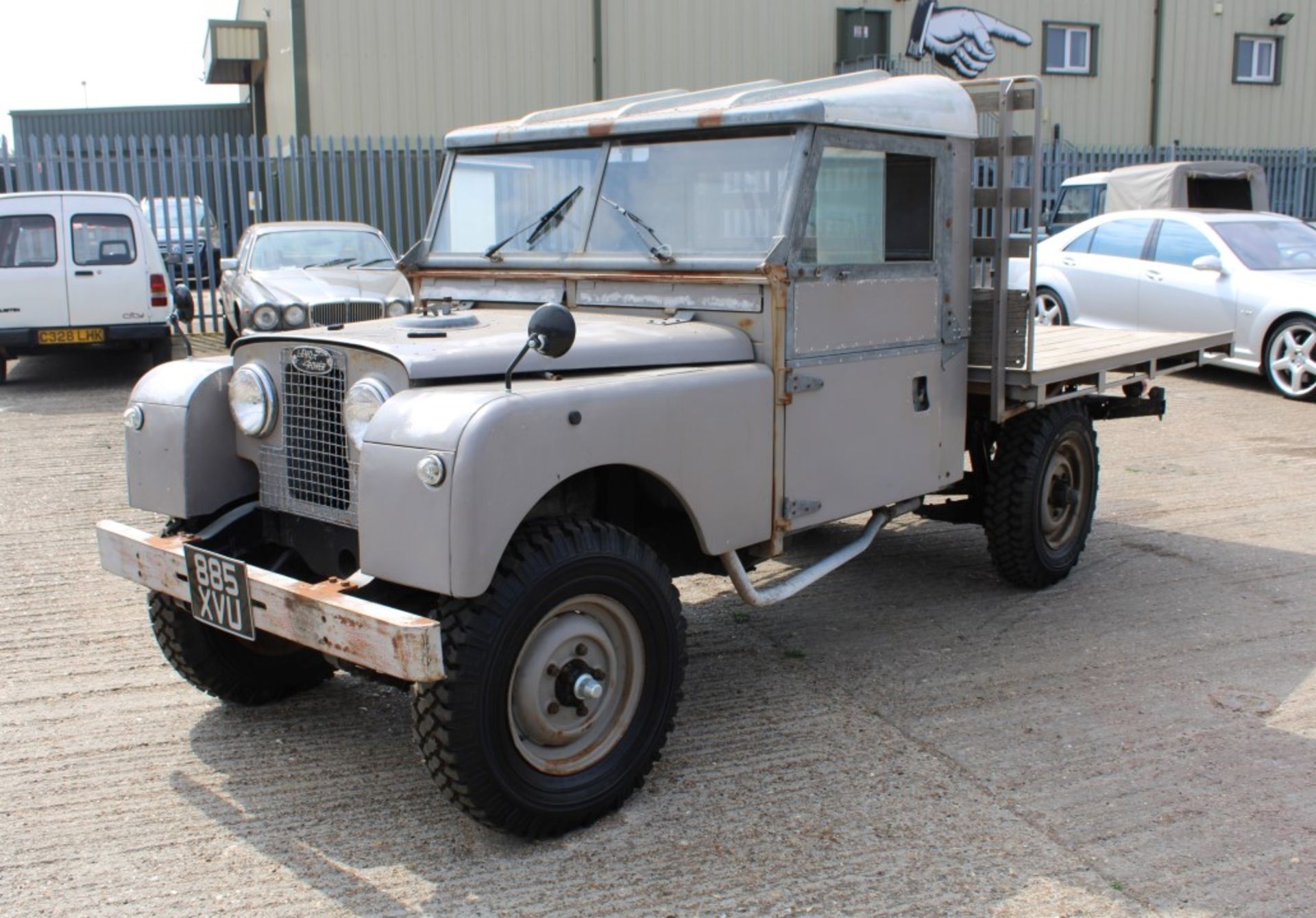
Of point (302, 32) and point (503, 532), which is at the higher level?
point (302, 32)

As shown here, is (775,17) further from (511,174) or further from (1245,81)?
(511,174)

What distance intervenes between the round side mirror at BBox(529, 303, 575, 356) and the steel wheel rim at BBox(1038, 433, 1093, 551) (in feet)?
10.5

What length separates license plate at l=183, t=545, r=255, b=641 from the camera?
3.59 metres

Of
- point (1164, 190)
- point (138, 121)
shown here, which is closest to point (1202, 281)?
point (1164, 190)

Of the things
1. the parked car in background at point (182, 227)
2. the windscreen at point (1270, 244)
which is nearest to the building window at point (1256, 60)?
the windscreen at point (1270, 244)

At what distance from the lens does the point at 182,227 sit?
15.3 metres

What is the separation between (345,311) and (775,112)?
7.04 meters

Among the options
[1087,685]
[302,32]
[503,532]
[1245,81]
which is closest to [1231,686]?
[1087,685]

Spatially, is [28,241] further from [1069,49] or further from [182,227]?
[1069,49]

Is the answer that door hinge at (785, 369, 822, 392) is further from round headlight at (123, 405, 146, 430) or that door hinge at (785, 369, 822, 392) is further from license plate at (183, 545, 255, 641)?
round headlight at (123, 405, 146, 430)

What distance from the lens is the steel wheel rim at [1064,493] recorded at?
589cm

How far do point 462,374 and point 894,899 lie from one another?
1.91m

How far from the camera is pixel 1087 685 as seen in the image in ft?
15.5

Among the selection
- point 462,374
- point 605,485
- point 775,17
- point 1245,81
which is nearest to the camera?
point 462,374
